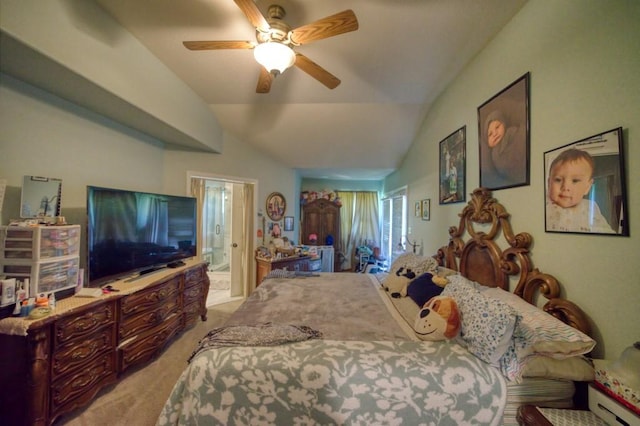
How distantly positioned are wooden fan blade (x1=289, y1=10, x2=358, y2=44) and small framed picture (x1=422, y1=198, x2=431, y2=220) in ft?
6.93

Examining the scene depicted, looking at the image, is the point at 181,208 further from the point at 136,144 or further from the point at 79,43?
the point at 79,43

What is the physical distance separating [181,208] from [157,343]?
4.66ft

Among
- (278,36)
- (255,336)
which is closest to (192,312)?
(255,336)

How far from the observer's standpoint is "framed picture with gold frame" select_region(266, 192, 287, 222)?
404 cm

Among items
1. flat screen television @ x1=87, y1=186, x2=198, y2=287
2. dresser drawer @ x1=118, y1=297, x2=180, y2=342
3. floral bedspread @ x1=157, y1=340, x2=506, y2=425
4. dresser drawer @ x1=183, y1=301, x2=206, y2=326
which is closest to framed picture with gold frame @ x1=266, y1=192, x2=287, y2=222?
flat screen television @ x1=87, y1=186, x2=198, y2=287

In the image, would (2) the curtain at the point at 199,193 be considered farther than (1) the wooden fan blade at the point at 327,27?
Yes

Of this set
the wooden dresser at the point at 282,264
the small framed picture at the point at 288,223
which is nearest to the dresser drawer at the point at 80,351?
the wooden dresser at the point at 282,264

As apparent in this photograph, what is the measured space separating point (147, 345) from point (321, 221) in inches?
149

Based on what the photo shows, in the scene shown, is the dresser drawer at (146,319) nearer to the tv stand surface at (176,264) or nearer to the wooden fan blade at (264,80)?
the tv stand surface at (176,264)

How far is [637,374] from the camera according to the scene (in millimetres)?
823

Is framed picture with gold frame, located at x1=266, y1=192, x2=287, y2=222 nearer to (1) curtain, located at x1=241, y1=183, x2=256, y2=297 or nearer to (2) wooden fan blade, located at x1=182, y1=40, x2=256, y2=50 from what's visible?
(1) curtain, located at x1=241, y1=183, x2=256, y2=297

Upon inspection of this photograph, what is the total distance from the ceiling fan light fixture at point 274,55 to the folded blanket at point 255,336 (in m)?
1.59

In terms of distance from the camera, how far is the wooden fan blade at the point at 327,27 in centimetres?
120

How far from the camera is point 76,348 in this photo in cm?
149
